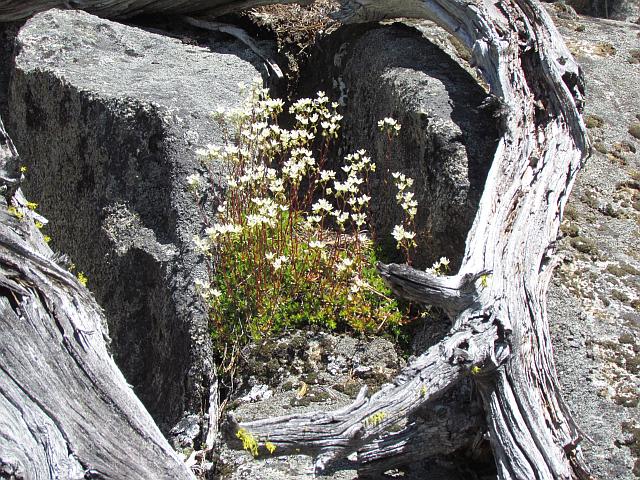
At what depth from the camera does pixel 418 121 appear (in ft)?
21.4

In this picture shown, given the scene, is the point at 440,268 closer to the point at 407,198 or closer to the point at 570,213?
the point at 407,198

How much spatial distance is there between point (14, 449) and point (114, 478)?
1.47ft

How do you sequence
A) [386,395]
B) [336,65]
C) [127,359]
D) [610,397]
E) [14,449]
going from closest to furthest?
1. [14,449]
2. [386,395]
3. [610,397]
4. [127,359]
5. [336,65]

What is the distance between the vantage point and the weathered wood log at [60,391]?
3689 millimetres

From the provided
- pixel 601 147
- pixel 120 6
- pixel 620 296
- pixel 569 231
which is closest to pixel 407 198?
pixel 569 231

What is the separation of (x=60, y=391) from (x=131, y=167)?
110 inches

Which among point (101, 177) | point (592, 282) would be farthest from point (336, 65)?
point (592, 282)

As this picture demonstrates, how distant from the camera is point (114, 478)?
3723 millimetres

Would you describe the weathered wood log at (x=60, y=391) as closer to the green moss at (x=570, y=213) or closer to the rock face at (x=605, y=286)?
the rock face at (x=605, y=286)

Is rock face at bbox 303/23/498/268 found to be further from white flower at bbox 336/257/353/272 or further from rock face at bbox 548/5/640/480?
rock face at bbox 548/5/640/480

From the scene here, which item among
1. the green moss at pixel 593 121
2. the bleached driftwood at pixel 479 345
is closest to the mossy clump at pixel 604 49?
the green moss at pixel 593 121

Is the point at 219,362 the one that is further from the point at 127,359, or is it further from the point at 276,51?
the point at 276,51

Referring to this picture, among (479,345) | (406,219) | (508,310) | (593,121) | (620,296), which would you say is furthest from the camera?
(593,121)

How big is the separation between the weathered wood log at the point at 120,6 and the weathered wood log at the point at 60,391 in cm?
489
